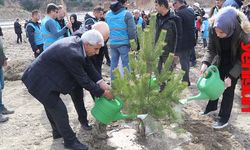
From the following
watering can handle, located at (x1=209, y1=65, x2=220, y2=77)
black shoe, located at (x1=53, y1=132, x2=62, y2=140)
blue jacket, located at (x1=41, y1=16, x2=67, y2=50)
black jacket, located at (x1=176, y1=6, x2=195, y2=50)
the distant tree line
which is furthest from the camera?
the distant tree line

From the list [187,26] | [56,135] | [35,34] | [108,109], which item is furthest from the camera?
[35,34]

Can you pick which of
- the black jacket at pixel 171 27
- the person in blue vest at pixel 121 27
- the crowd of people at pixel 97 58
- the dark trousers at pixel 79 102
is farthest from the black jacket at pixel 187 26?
the dark trousers at pixel 79 102

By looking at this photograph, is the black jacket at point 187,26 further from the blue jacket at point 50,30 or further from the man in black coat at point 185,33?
the blue jacket at point 50,30

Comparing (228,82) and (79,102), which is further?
(79,102)

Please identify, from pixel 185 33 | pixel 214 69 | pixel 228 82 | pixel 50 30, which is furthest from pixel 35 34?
pixel 228 82

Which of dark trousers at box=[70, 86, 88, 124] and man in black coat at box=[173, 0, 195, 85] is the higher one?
man in black coat at box=[173, 0, 195, 85]

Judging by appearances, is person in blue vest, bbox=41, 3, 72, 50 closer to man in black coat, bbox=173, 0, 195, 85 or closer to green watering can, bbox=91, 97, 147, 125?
man in black coat, bbox=173, 0, 195, 85

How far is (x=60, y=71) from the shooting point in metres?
3.48

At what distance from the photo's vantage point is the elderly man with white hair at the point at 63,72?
10.9 feet

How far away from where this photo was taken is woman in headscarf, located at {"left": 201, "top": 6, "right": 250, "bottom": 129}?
3689 mm

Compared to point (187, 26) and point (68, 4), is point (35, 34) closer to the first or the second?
point (187, 26)

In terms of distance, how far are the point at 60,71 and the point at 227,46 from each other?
1905 mm

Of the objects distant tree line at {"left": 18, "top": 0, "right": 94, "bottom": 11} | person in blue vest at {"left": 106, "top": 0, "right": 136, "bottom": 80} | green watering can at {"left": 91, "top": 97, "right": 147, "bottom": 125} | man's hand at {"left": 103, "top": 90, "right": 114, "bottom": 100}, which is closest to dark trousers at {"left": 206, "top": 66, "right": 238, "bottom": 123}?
green watering can at {"left": 91, "top": 97, "right": 147, "bottom": 125}

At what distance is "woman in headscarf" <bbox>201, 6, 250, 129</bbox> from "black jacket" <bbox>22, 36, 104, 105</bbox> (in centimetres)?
149
